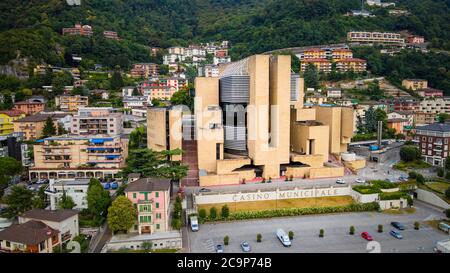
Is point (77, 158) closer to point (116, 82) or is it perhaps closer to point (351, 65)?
point (116, 82)

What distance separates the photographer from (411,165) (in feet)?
103

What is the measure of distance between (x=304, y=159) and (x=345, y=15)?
60.8 meters

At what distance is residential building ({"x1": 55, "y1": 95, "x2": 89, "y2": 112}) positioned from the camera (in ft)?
152

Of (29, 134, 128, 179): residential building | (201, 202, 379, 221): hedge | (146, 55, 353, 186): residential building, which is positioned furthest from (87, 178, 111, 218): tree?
(29, 134, 128, 179): residential building

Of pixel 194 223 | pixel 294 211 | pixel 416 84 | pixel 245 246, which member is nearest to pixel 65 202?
pixel 194 223

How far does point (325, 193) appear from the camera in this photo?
79.7 feet

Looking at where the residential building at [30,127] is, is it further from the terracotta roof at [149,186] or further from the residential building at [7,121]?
the terracotta roof at [149,186]

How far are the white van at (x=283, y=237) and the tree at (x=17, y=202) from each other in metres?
14.3

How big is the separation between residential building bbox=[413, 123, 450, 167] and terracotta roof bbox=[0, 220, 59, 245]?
30.0 meters

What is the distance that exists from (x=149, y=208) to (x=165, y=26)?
268 feet

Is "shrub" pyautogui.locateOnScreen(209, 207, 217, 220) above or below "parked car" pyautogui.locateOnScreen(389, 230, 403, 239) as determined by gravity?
above

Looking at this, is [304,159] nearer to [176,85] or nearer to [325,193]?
[325,193]

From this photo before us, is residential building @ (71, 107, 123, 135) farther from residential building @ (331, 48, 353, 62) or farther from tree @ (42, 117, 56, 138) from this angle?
residential building @ (331, 48, 353, 62)
